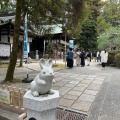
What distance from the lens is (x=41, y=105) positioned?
9.25 feet

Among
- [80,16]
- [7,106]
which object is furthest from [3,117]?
[80,16]

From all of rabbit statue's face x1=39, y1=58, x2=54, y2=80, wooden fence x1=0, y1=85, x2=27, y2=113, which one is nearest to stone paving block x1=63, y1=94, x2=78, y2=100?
wooden fence x1=0, y1=85, x2=27, y2=113

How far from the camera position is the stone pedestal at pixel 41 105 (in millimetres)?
2834

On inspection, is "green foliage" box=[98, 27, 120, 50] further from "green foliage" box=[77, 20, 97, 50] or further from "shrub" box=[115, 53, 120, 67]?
"green foliage" box=[77, 20, 97, 50]

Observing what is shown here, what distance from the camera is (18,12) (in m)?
7.71

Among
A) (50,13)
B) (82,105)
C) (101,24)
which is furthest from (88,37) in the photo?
(82,105)

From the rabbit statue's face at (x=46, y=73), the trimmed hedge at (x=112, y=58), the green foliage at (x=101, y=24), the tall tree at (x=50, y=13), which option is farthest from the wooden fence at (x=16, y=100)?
the green foliage at (x=101, y=24)

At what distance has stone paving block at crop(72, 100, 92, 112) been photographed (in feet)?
15.7

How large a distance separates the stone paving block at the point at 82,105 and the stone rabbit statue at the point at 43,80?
2.00 m

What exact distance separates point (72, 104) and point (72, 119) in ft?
2.99

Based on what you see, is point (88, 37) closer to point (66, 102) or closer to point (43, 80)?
→ point (66, 102)

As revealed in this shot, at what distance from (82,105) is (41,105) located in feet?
8.15

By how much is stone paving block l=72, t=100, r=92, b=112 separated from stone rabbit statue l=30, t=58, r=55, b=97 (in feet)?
6.55

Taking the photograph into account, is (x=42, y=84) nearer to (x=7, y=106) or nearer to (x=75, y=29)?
(x=7, y=106)
